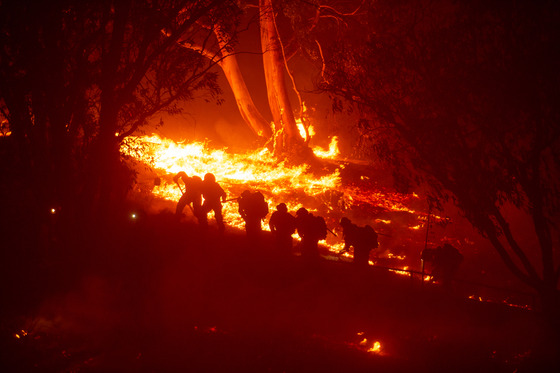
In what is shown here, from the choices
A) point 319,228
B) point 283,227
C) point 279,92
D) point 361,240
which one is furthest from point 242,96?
point 361,240

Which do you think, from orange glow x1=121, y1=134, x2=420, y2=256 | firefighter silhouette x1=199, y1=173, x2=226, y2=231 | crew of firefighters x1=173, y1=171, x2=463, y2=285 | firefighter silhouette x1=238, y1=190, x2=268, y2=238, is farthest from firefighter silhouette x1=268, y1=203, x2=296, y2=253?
orange glow x1=121, y1=134, x2=420, y2=256

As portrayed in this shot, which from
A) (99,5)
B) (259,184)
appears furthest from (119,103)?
(259,184)

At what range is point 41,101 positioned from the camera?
24.5 ft

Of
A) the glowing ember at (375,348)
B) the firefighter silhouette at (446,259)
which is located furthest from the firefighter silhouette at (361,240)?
Answer: the glowing ember at (375,348)

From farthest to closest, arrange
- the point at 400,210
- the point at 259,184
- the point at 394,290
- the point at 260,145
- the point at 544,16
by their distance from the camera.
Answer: the point at 260,145
the point at 259,184
the point at 400,210
the point at 394,290
the point at 544,16

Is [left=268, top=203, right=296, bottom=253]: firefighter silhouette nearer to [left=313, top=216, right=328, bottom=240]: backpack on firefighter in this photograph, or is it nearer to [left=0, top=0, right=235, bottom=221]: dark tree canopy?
[left=313, top=216, right=328, bottom=240]: backpack on firefighter

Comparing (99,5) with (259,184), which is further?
(259,184)

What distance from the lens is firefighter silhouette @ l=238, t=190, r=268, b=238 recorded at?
9.85 m

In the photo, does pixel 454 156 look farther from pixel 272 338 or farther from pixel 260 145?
pixel 260 145

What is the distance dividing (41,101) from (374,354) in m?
7.71

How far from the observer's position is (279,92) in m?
20.1

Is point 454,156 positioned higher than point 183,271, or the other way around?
point 454,156

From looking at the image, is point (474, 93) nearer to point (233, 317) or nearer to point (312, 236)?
point (312, 236)

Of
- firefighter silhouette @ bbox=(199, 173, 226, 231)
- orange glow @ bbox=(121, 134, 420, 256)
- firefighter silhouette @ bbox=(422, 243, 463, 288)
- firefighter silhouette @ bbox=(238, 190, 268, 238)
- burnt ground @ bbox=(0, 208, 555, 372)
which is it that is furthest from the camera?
orange glow @ bbox=(121, 134, 420, 256)
